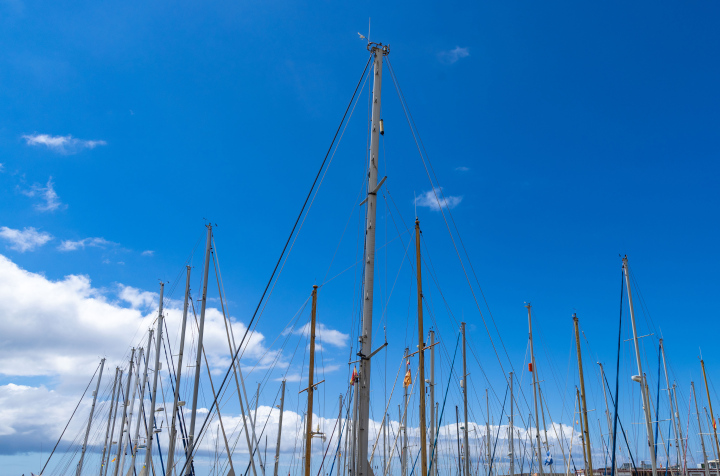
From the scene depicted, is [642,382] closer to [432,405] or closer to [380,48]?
[432,405]

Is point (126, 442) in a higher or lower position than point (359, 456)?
lower

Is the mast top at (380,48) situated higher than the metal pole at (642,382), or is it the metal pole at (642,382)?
the mast top at (380,48)

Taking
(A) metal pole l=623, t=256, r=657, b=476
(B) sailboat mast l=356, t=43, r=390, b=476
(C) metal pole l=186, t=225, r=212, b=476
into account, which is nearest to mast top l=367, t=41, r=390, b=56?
(B) sailboat mast l=356, t=43, r=390, b=476

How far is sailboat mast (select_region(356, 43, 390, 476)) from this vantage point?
13258mm

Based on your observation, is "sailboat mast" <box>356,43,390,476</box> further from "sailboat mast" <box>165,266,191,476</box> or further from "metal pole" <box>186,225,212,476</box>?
"sailboat mast" <box>165,266,191,476</box>

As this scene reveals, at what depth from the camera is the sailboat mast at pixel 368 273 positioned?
13258 millimetres

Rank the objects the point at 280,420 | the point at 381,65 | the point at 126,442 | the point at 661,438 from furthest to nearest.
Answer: the point at 280,420 < the point at 126,442 < the point at 661,438 < the point at 381,65

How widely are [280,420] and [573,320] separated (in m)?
32.1

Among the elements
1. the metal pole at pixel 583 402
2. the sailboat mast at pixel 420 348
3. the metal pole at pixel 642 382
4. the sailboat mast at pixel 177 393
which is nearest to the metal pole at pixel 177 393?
the sailboat mast at pixel 177 393

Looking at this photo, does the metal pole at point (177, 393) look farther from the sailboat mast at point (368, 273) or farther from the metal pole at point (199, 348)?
the sailboat mast at point (368, 273)

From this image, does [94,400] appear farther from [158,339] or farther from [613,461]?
[613,461]

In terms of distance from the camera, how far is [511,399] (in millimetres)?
47000

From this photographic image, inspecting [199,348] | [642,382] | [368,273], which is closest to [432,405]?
[642,382]

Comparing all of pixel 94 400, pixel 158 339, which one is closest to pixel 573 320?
pixel 158 339
